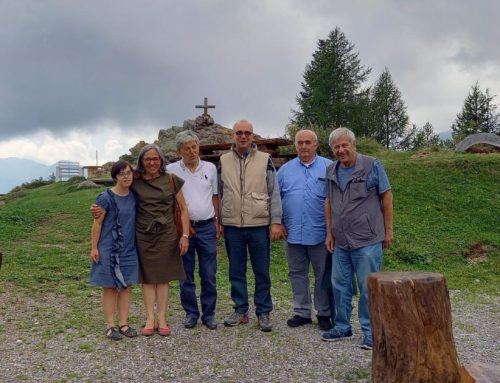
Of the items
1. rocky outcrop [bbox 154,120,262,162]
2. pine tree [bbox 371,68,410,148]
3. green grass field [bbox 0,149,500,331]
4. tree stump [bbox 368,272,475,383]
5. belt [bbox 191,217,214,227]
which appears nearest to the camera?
tree stump [bbox 368,272,475,383]

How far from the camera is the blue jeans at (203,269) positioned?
537cm

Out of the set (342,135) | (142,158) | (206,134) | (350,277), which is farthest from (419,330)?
(206,134)

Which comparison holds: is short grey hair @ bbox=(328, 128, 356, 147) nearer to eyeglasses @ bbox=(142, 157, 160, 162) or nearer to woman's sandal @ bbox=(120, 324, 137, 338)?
eyeglasses @ bbox=(142, 157, 160, 162)

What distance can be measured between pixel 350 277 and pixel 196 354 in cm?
148

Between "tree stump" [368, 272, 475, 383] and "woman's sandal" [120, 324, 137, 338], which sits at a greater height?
"tree stump" [368, 272, 475, 383]

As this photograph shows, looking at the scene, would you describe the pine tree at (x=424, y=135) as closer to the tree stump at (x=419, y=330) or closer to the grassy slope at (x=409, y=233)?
the grassy slope at (x=409, y=233)

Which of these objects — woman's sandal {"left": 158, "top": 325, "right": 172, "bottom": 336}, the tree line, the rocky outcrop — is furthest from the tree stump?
the tree line

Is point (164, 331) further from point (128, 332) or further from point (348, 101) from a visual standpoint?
point (348, 101)

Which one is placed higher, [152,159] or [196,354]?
[152,159]

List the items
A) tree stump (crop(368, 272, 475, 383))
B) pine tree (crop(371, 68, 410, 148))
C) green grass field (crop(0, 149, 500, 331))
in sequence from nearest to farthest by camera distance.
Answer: tree stump (crop(368, 272, 475, 383)) < green grass field (crop(0, 149, 500, 331)) < pine tree (crop(371, 68, 410, 148))

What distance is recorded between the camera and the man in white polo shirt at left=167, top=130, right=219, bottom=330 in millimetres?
5273

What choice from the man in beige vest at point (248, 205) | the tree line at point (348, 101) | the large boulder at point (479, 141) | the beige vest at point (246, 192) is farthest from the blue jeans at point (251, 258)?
the tree line at point (348, 101)

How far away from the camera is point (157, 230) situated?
16.8 ft

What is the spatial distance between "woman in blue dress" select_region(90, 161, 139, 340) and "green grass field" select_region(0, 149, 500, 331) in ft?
3.07
